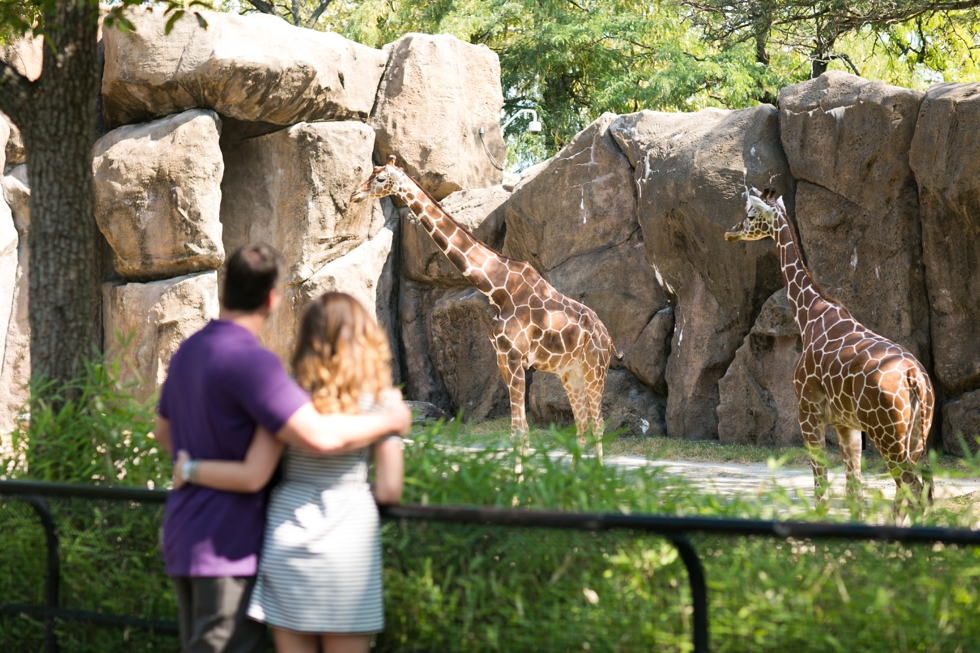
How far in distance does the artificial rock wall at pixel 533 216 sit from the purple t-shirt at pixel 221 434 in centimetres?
696

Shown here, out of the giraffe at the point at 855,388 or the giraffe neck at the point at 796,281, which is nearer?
Answer: the giraffe at the point at 855,388

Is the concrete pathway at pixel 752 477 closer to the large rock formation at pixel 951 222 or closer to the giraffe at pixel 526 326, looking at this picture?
the giraffe at pixel 526 326

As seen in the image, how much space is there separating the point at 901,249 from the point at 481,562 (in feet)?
23.0

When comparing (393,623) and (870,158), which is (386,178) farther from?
(393,623)

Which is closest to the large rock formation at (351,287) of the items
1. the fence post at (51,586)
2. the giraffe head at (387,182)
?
the giraffe head at (387,182)

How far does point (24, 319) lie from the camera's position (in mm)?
9461

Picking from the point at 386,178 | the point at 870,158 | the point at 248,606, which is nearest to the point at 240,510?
the point at 248,606

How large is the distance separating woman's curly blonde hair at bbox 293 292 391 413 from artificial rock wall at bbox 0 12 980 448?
6.75m

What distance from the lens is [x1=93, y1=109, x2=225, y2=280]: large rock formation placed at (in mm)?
9219

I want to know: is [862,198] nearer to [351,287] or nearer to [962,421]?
[962,421]

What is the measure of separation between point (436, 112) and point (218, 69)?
9.14 feet

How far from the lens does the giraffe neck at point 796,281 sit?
579 centimetres

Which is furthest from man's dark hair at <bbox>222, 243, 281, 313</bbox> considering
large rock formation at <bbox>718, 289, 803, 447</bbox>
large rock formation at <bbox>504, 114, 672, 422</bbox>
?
large rock formation at <bbox>504, 114, 672, 422</bbox>

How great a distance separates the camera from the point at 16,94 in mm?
3297
